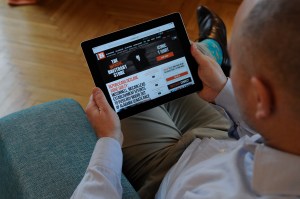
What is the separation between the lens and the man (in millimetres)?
490

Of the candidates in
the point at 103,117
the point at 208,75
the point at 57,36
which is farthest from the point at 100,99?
the point at 57,36

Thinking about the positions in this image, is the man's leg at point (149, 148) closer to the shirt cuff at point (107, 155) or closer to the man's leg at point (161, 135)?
the man's leg at point (161, 135)

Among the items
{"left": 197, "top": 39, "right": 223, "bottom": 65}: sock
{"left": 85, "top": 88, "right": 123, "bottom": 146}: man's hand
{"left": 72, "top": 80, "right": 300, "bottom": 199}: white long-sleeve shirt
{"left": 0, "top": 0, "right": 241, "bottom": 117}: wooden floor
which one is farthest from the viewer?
{"left": 0, "top": 0, "right": 241, "bottom": 117}: wooden floor

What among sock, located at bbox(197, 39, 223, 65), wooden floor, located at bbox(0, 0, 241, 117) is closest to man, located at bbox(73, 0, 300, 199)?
sock, located at bbox(197, 39, 223, 65)

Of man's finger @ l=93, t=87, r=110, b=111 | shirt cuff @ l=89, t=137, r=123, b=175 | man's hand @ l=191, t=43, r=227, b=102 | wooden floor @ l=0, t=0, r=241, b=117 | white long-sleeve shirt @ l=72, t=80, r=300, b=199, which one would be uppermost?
wooden floor @ l=0, t=0, r=241, b=117

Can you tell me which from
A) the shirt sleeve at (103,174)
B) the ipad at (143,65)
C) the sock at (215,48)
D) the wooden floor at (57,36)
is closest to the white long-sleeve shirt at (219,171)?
the shirt sleeve at (103,174)

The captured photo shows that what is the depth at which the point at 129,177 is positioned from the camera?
921 millimetres

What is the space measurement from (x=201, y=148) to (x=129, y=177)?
0.21 m

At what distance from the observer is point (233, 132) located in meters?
0.87

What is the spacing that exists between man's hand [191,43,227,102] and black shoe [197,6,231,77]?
57 cm

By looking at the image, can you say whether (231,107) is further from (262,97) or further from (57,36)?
(57,36)

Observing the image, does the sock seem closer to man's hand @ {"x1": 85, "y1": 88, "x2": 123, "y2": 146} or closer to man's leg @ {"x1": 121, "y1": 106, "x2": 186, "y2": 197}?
man's leg @ {"x1": 121, "y1": 106, "x2": 186, "y2": 197}

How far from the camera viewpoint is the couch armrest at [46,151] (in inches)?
29.7

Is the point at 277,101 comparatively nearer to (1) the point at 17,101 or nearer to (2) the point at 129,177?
(2) the point at 129,177
